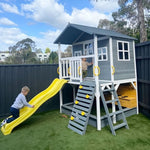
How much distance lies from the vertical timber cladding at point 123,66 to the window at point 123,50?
14cm

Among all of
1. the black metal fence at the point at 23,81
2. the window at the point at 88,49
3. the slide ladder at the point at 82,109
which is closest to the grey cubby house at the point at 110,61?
the window at the point at 88,49

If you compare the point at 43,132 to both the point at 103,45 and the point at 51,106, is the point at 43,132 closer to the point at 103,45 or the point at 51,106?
the point at 51,106

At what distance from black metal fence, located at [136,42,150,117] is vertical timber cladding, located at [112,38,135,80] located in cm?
27

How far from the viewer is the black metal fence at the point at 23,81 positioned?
5.13 meters

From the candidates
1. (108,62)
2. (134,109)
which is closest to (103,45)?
(108,62)

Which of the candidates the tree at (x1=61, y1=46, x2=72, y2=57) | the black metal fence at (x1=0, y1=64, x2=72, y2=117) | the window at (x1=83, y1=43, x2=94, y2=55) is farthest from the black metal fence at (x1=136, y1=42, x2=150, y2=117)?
the tree at (x1=61, y1=46, x2=72, y2=57)

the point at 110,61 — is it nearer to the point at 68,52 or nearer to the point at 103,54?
the point at 103,54

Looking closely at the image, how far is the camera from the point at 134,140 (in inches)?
130

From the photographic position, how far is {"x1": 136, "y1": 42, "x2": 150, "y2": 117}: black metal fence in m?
4.80

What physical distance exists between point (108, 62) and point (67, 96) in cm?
289

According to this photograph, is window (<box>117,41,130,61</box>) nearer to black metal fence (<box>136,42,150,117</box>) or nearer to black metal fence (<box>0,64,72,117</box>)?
black metal fence (<box>136,42,150,117</box>)

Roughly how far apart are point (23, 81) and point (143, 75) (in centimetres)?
480

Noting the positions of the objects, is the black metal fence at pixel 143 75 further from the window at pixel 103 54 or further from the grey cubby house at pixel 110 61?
the window at pixel 103 54

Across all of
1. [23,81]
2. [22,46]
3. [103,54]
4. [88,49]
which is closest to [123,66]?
[103,54]
